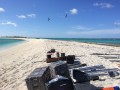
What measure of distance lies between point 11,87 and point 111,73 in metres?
4.30

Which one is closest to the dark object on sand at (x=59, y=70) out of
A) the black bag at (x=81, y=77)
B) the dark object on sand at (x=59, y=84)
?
the black bag at (x=81, y=77)

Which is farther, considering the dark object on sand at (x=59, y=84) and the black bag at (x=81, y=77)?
the black bag at (x=81, y=77)

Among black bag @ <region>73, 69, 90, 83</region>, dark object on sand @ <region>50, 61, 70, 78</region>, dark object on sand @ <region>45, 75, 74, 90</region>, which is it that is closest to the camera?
dark object on sand @ <region>45, 75, 74, 90</region>

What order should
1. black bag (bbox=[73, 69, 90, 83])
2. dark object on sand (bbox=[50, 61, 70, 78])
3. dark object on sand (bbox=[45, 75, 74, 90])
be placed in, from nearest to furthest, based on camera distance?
dark object on sand (bbox=[45, 75, 74, 90]) < black bag (bbox=[73, 69, 90, 83]) < dark object on sand (bbox=[50, 61, 70, 78])

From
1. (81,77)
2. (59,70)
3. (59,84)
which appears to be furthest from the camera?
(59,70)

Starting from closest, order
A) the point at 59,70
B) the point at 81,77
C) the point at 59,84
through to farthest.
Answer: the point at 59,84
the point at 81,77
the point at 59,70

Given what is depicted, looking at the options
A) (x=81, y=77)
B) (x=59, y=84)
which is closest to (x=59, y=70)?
(x=81, y=77)

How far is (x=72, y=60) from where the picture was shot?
42.5ft

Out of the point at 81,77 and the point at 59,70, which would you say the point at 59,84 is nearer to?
the point at 81,77

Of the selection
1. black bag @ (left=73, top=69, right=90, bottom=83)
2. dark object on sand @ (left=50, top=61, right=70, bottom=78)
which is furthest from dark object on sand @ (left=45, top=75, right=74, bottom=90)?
dark object on sand @ (left=50, top=61, right=70, bottom=78)

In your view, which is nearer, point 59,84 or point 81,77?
point 59,84

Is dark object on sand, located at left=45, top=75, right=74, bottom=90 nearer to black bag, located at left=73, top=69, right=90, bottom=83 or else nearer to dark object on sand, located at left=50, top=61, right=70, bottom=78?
black bag, located at left=73, top=69, right=90, bottom=83

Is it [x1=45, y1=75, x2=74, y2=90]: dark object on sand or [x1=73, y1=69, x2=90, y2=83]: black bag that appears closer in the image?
[x1=45, y1=75, x2=74, y2=90]: dark object on sand

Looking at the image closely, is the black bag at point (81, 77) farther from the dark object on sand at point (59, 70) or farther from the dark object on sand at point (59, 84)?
the dark object on sand at point (59, 84)
